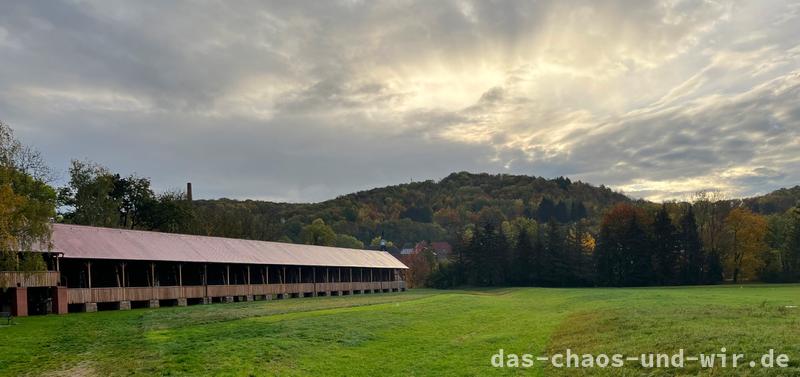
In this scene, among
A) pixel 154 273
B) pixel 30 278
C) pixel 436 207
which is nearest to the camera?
pixel 30 278

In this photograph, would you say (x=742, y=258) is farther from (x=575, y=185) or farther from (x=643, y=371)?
(x=575, y=185)

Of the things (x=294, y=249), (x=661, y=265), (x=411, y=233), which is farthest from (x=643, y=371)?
(x=411, y=233)

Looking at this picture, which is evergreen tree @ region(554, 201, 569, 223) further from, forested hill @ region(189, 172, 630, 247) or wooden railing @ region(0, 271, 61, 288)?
wooden railing @ region(0, 271, 61, 288)

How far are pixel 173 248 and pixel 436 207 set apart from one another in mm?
136101

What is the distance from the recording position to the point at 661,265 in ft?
247

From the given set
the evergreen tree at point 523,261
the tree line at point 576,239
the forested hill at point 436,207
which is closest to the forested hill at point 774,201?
the tree line at point 576,239

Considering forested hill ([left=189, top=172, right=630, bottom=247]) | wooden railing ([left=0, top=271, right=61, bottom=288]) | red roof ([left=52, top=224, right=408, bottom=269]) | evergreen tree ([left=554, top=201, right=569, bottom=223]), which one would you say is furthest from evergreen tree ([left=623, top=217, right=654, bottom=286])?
wooden railing ([left=0, top=271, right=61, bottom=288])

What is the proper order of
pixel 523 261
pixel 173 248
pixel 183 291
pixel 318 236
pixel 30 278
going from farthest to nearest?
pixel 318 236 < pixel 523 261 < pixel 173 248 < pixel 183 291 < pixel 30 278

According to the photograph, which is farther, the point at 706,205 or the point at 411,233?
the point at 411,233

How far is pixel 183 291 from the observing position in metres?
40.3

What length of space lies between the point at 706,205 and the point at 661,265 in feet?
46.7

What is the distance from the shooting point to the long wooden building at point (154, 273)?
31.8 metres

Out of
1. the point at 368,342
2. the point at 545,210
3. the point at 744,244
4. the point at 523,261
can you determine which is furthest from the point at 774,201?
the point at 368,342

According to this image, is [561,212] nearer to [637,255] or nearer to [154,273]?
[637,255]
